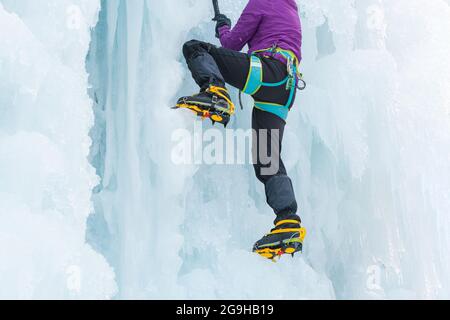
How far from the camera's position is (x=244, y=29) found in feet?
11.9

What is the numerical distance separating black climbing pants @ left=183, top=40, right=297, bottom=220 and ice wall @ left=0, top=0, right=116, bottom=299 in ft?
2.71

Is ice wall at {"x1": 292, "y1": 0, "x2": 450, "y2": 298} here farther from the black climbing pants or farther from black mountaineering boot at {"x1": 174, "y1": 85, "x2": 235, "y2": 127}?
black mountaineering boot at {"x1": 174, "y1": 85, "x2": 235, "y2": 127}

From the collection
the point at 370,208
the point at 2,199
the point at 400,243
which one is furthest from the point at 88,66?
the point at 400,243

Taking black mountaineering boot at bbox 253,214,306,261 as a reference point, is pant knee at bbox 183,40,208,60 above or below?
above

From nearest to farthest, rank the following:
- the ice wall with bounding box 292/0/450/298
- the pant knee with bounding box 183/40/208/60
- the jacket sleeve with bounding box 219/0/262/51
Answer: the pant knee with bounding box 183/40/208/60 → the jacket sleeve with bounding box 219/0/262/51 → the ice wall with bounding box 292/0/450/298

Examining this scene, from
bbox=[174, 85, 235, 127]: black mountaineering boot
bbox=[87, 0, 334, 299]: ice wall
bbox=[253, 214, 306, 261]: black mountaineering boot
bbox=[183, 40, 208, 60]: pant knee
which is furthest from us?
bbox=[87, 0, 334, 299]: ice wall

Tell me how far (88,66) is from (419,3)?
9.89ft

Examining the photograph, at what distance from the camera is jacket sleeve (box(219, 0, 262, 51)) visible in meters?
3.62

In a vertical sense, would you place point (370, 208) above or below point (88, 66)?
below

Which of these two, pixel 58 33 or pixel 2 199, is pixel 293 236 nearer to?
pixel 2 199

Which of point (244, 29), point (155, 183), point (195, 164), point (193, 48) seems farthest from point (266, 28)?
point (155, 183)

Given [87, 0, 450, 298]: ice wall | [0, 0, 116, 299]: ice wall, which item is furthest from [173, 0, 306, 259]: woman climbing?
[0, 0, 116, 299]: ice wall

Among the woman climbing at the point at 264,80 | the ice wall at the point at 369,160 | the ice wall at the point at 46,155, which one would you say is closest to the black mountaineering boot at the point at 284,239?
the woman climbing at the point at 264,80

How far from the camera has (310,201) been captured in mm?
4664
